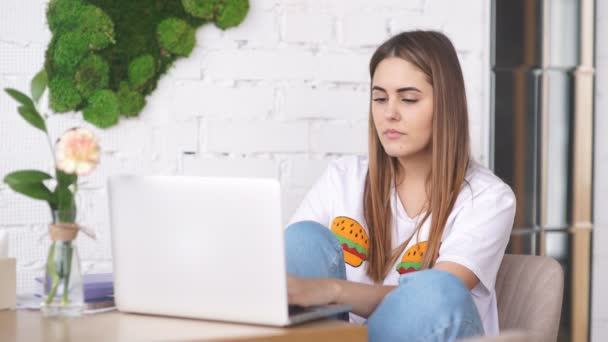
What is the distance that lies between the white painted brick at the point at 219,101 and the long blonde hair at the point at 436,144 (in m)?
0.38

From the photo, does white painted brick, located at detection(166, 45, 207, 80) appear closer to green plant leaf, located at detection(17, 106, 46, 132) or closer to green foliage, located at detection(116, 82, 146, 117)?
green foliage, located at detection(116, 82, 146, 117)

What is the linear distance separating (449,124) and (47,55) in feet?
3.20

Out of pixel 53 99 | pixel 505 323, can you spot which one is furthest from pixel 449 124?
pixel 53 99

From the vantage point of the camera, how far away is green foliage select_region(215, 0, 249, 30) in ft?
7.76

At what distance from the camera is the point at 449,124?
6.97 feet

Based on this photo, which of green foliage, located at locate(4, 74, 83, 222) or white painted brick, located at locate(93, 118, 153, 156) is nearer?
green foliage, located at locate(4, 74, 83, 222)

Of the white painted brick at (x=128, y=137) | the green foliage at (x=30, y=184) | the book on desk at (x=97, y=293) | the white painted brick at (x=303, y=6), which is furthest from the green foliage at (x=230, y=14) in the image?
the green foliage at (x=30, y=184)

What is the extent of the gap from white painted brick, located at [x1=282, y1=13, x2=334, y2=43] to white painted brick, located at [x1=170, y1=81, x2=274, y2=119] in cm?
16

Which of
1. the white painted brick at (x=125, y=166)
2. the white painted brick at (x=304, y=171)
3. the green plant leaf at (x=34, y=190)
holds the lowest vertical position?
the white painted brick at (x=304, y=171)

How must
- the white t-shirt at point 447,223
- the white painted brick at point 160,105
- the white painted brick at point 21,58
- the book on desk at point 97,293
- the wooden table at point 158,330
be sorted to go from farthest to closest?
the white painted brick at point 160,105 → the white painted brick at point 21,58 → the white t-shirt at point 447,223 → the book on desk at point 97,293 → the wooden table at point 158,330

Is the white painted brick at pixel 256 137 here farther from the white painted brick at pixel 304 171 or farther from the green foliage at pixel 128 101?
the green foliage at pixel 128 101

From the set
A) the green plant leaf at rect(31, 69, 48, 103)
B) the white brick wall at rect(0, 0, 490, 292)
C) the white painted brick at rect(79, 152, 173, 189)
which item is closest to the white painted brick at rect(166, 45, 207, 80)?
the white brick wall at rect(0, 0, 490, 292)

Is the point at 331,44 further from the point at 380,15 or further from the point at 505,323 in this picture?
the point at 505,323

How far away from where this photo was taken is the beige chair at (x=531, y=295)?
184 centimetres
